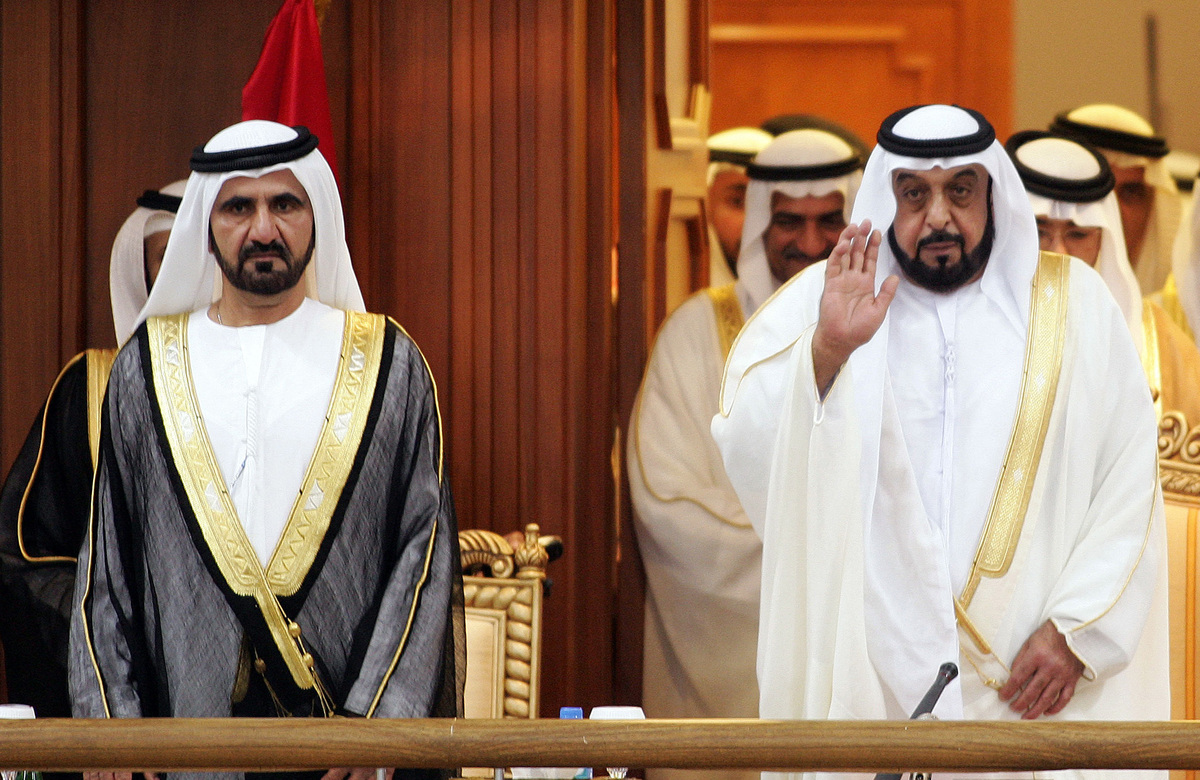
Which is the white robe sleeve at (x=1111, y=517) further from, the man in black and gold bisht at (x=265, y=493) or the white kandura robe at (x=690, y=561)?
the white kandura robe at (x=690, y=561)

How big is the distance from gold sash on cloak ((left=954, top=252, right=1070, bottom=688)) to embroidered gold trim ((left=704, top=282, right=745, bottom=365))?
1533 mm

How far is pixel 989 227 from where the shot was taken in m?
3.83

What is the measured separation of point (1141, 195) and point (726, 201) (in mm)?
1469

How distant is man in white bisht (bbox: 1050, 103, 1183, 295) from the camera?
6434mm

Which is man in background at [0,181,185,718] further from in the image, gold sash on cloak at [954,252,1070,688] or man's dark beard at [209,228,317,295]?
gold sash on cloak at [954,252,1070,688]

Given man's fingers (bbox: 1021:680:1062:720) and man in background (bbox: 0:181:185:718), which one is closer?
man's fingers (bbox: 1021:680:1062:720)

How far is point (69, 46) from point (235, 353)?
1.47m

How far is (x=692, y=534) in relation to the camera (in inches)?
194

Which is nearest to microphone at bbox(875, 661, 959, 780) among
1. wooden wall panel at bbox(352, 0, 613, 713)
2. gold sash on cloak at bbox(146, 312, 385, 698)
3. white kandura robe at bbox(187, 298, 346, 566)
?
gold sash on cloak at bbox(146, 312, 385, 698)

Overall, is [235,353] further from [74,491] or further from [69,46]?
[69,46]

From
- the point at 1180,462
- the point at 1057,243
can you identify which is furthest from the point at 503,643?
the point at 1057,243

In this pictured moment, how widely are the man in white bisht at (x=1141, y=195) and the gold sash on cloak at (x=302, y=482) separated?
357cm

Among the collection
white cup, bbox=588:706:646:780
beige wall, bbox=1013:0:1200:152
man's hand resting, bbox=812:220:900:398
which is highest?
beige wall, bbox=1013:0:1200:152

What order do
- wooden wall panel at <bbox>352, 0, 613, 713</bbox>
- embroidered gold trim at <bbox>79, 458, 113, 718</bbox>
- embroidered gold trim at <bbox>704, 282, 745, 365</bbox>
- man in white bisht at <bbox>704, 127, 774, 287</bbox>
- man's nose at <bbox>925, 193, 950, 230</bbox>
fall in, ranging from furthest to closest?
man in white bisht at <bbox>704, 127, 774, 287</bbox>
embroidered gold trim at <bbox>704, 282, 745, 365</bbox>
wooden wall panel at <bbox>352, 0, 613, 713</bbox>
man's nose at <bbox>925, 193, 950, 230</bbox>
embroidered gold trim at <bbox>79, 458, 113, 718</bbox>
